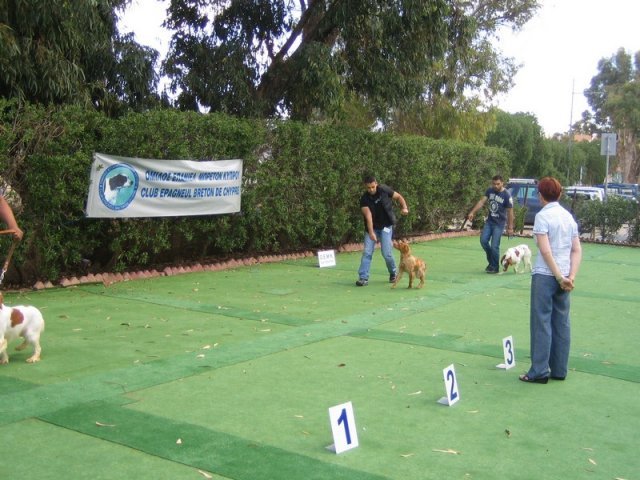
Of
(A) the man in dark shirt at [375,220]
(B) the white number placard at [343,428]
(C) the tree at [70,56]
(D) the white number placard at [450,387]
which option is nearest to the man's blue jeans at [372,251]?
(A) the man in dark shirt at [375,220]

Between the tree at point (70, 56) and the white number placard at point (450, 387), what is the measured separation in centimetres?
808

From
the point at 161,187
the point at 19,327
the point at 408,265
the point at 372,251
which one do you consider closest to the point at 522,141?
the point at 372,251

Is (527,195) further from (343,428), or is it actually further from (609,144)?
(343,428)

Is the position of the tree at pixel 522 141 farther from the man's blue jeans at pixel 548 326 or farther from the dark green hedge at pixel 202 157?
the man's blue jeans at pixel 548 326

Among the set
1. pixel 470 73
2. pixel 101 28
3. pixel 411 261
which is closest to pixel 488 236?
pixel 411 261

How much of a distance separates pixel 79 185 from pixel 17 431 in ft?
21.5

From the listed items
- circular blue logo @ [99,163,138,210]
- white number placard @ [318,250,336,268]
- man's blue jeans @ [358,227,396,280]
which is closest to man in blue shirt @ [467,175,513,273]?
man's blue jeans @ [358,227,396,280]

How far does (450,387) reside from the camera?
5801mm

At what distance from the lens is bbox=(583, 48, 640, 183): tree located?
6956cm

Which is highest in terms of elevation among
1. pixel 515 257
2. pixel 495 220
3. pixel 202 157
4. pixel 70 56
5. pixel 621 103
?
pixel 621 103

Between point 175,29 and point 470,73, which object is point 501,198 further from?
point 470,73

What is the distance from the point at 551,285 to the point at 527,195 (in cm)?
2317

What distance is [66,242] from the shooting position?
1102 cm

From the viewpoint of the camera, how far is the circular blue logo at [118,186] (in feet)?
37.4
